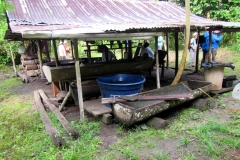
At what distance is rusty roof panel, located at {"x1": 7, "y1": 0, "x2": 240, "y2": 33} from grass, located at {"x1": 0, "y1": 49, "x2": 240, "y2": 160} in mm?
2583

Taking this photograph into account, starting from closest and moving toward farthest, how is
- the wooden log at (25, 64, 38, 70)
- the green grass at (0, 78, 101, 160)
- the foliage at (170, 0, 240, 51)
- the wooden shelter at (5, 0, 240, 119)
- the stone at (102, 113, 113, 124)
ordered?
the green grass at (0, 78, 101, 160) < the wooden shelter at (5, 0, 240, 119) < the stone at (102, 113, 113, 124) < the wooden log at (25, 64, 38, 70) < the foliage at (170, 0, 240, 51)

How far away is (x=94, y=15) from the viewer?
709cm

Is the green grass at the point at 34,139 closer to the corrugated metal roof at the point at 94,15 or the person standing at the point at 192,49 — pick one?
the corrugated metal roof at the point at 94,15

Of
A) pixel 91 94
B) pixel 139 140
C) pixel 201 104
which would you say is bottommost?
pixel 139 140

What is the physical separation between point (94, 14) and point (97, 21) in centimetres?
89

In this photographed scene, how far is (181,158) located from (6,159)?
10.4 ft

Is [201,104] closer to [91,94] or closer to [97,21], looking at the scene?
[91,94]

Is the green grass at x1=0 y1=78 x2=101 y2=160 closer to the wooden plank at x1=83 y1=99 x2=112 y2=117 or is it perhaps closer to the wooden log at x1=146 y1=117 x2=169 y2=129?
the wooden plank at x1=83 y1=99 x2=112 y2=117

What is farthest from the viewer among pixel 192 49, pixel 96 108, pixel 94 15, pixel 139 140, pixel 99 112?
pixel 192 49

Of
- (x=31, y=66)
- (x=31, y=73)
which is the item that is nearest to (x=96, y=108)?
(x=31, y=73)

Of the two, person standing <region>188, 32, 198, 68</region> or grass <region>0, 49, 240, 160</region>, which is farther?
person standing <region>188, 32, 198, 68</region>

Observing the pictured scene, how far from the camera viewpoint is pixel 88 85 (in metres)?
6.93

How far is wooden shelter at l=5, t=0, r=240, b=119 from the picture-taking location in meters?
4.56

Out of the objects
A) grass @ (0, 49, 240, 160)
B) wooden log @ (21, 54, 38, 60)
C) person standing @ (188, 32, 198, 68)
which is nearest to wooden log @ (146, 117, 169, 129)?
grass @ (0, 49, 240, 160)
